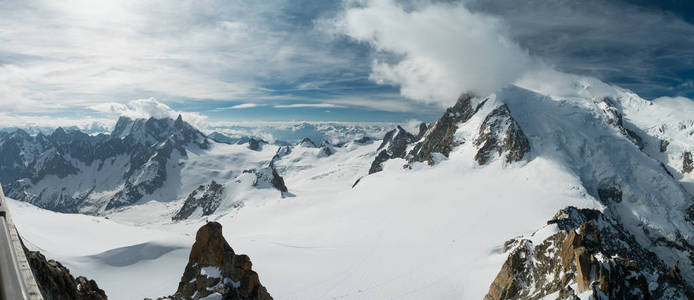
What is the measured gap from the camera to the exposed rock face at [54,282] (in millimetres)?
12305

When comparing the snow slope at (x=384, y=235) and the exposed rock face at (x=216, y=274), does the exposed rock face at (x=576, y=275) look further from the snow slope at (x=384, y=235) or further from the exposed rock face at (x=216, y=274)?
the exposed rock face at (x=216, y=274)

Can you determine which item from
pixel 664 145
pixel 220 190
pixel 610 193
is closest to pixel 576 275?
pixel 610 193

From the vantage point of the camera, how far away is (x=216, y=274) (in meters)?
23.5

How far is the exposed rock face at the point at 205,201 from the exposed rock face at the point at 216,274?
126070 mm

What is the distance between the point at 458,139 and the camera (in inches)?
5037

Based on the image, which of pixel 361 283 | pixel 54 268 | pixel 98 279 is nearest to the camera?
pixel 54 268

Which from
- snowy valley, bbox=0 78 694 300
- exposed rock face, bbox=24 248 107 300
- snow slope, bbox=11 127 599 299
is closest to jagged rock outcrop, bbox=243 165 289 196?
snowy valley, bbox=0 78 694 300

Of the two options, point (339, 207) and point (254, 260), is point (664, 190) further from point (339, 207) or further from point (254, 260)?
point (254, 260)

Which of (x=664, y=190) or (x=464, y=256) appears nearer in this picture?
(x=464, y=256)

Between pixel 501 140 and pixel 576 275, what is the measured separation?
92958mm

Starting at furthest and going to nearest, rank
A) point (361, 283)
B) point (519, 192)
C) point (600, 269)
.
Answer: point (519, 192) → point (361, 283) → point (600, 269)

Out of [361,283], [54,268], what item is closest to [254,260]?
[361,283]

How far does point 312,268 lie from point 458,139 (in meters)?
96.2

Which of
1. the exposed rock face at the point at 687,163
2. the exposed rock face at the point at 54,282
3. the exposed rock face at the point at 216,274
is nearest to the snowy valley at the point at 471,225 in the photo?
the exposed rock face at the point at 687,163
